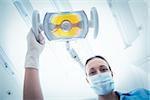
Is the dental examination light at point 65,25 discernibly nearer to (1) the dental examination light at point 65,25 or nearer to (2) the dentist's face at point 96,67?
(1) the dental examination light at point 65,25

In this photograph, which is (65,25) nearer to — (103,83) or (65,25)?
(65,25)

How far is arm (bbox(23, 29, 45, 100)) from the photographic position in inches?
68.8

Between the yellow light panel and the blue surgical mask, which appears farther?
the blue surgical mask

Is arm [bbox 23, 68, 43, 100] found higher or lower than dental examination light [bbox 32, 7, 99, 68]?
lower

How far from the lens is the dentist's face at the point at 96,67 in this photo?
2.01 meters

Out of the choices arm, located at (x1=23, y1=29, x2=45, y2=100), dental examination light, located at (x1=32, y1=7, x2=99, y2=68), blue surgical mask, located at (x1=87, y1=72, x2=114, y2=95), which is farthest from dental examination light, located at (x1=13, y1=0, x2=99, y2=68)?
blue surgical mask, located at (x1=87, y1=72, x2=114, y2=95)

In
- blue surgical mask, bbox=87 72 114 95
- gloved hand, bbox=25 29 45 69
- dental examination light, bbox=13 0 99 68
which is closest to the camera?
dental examination light, bbox=13 0 99 68

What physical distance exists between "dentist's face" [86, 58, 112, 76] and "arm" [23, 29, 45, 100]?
429 mm

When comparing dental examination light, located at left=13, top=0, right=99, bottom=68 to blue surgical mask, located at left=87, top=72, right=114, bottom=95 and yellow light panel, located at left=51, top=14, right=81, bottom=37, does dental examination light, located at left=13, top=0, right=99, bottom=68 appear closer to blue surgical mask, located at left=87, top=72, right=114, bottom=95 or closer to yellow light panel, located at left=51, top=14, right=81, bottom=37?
yellow light panel, located at left=51, top=14, right=81, bottom=37

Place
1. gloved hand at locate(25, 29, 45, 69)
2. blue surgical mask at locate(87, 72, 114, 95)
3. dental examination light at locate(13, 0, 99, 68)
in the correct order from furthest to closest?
blue surgical mask at locate(87, 72, 114, 95), gloved hand at locate(25, 29, 45, 69), dental examination light at locate(13, 0, 99, 68)

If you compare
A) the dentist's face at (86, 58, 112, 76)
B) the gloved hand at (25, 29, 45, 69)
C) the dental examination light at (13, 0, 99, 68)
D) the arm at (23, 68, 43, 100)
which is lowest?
the arm at (23, 68, 43, 100)

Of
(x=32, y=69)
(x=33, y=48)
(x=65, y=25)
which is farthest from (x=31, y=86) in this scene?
(x=65, y=25)

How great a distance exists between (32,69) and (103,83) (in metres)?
0.55

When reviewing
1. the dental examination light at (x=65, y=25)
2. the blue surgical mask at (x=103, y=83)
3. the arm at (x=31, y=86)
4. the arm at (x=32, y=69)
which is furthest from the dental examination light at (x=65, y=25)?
the blue surgical mask at (x=103, y=83)
